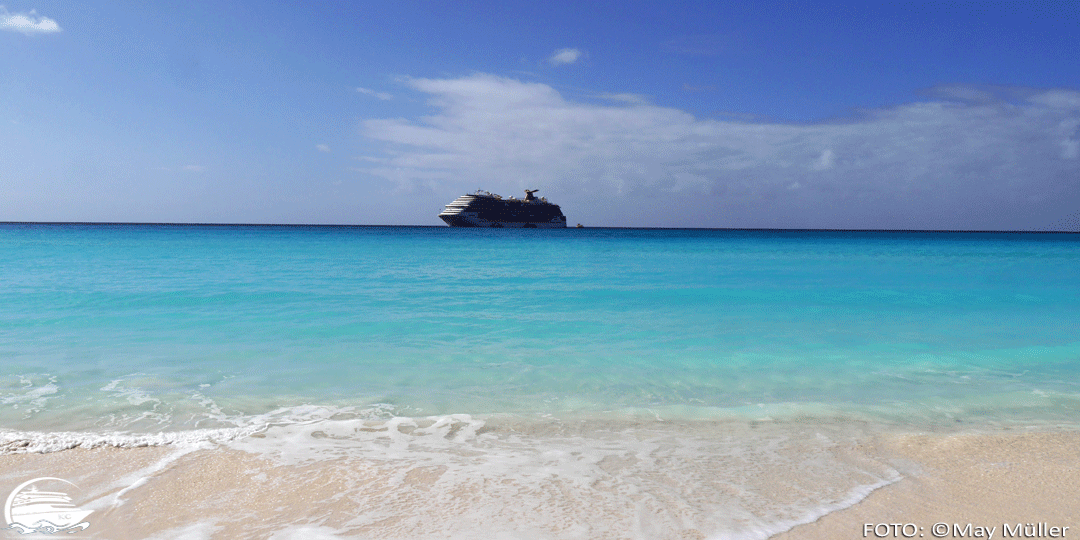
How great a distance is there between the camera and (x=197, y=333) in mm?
8141

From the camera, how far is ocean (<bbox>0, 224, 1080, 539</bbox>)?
111 inches

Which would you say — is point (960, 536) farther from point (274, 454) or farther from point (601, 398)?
point (274, 454)

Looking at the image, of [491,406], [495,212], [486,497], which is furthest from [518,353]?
[495,212]

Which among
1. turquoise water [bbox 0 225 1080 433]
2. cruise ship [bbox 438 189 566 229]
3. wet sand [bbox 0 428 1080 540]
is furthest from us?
cruise ship [bbox 438 189 566 229]

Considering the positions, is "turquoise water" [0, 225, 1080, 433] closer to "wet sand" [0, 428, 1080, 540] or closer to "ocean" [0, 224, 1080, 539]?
"ocean" [0, 224, 1080, 539]

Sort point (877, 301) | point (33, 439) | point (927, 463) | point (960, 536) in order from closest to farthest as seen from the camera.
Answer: point (960, 536) → point (927, 463) → point (33, 439) → point (877, 301)

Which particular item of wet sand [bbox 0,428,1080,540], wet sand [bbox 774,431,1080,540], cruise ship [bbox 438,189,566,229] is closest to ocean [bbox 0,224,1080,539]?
wet sand [bbox 0,428,1080,540]

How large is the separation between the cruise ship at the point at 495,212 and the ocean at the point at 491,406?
297ft

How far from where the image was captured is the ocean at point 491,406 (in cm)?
283

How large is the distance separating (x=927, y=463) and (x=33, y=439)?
19.2ft

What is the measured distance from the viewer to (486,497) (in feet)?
9.66

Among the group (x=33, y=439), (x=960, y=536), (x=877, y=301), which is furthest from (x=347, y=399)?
(x=877, y=301)
